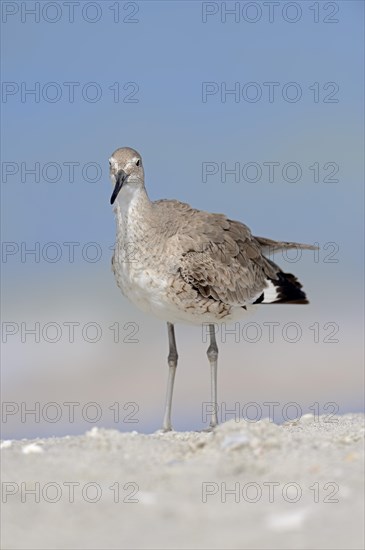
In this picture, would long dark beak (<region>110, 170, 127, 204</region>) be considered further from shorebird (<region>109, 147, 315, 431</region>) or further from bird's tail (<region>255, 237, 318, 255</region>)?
bird's tail (<region>255, 237, 318, 255</region>)

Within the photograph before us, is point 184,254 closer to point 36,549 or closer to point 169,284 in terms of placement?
point 169,284

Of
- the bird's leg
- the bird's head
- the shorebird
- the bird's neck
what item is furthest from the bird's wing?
the bird's leg

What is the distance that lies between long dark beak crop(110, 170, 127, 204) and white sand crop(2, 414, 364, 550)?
10.1 ft

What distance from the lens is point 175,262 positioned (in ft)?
38.0

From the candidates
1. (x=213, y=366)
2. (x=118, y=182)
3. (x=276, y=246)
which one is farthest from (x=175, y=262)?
(x=276, y=246)

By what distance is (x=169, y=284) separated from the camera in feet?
37.6

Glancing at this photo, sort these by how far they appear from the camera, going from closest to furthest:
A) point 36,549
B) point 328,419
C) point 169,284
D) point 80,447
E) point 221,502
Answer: point 36,549 < point 221,502 < point 80,447 < point 169,284 < point 328,419

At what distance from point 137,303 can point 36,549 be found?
16.4 feet

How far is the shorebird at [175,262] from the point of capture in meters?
11.5

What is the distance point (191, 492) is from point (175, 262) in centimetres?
417

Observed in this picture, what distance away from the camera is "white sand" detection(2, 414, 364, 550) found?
704cm

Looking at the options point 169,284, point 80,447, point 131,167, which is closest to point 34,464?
point 80,447

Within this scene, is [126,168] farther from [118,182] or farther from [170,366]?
[170,366]

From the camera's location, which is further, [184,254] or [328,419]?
[328,419]
